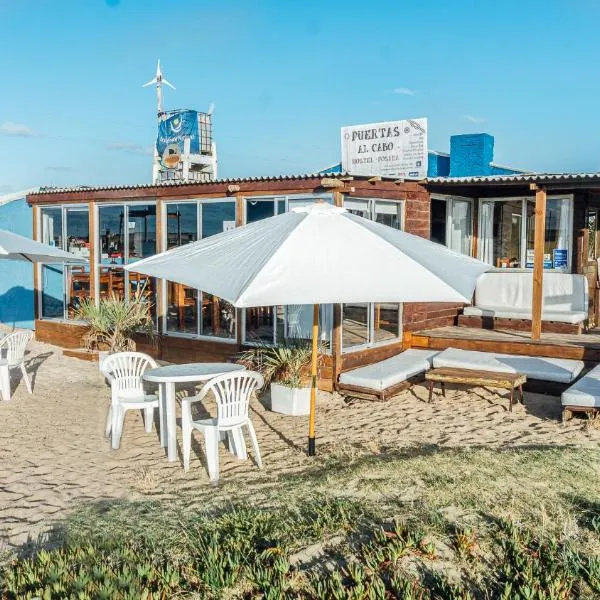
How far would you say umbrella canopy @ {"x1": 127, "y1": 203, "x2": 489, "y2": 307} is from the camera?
16.9 ft

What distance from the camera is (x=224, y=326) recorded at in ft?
36.7

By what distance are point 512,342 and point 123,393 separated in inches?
224

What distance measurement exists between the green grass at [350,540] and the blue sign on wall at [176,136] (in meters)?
13.9

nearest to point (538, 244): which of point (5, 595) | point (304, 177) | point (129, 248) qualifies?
point (304, 177)

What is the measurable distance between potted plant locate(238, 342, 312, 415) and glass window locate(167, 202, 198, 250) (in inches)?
110

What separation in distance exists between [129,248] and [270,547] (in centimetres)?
904

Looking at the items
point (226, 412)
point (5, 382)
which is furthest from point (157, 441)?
point (5, 382)

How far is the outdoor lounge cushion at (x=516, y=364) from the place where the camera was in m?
8.91

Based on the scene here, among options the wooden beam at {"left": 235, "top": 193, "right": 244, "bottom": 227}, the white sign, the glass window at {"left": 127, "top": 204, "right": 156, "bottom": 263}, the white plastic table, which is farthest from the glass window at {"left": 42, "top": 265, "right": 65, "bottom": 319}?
the white plastic table

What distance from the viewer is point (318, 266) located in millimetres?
5367

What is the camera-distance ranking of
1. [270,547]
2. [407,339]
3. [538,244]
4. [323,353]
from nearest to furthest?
[270,547] → [323,353] → [538,244] → [407,339]

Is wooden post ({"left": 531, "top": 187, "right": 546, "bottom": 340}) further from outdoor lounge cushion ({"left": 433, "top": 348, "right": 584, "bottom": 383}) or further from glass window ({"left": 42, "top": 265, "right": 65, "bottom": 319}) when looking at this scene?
glass window ({"left": 42, "top": 265, "right": 65, "bottom": 319})

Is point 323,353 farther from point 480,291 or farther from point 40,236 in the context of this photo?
point 40,236

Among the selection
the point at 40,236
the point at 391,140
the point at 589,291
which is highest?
the point at 391,140
